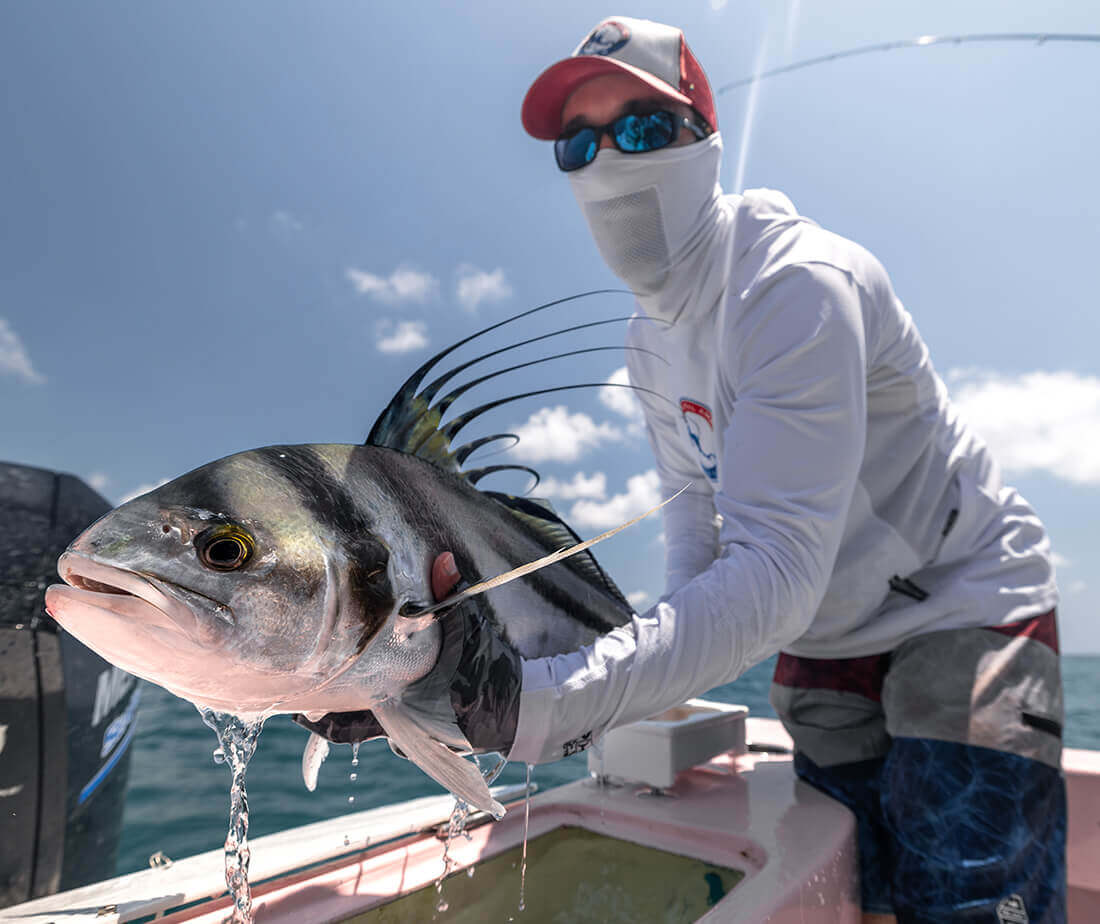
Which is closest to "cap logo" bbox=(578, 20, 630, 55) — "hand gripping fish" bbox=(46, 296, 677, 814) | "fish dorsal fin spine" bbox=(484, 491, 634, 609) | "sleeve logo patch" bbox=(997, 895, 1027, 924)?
"hand gripping fish" bbox=(46, 296, 677, 814)

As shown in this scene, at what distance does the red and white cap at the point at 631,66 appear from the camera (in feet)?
6.58

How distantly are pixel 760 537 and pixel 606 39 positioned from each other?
67.0 inches

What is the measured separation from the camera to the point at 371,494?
3.45ft

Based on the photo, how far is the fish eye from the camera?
815mm

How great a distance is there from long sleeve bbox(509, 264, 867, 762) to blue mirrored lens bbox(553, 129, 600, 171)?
2.91 ft

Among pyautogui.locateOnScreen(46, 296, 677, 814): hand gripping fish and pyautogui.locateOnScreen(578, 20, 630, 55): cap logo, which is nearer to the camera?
pyautogui.locateOnScreen(46, 296, 677, 814): hand gripping fish

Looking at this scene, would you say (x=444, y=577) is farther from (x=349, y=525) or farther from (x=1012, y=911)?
(x=1012, y=911)

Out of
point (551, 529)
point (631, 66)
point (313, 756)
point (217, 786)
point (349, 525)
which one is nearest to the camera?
point (349, 525)

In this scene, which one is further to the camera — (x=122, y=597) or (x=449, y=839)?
(x=449, y=839)

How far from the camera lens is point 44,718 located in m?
1.88

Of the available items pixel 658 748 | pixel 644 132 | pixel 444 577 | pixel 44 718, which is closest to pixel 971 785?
pixel 658 748

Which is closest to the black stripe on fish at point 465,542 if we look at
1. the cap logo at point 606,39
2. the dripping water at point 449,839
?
the dripping water at point 449,839

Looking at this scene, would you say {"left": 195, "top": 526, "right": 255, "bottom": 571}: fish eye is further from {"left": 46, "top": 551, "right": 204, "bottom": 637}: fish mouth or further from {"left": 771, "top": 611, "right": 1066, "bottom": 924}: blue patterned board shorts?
{"left": 771, "top": 611, "right": 1066, "bottom": 924}: blue patterned board shorts

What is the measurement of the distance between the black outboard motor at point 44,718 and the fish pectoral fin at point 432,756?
4.82ft
